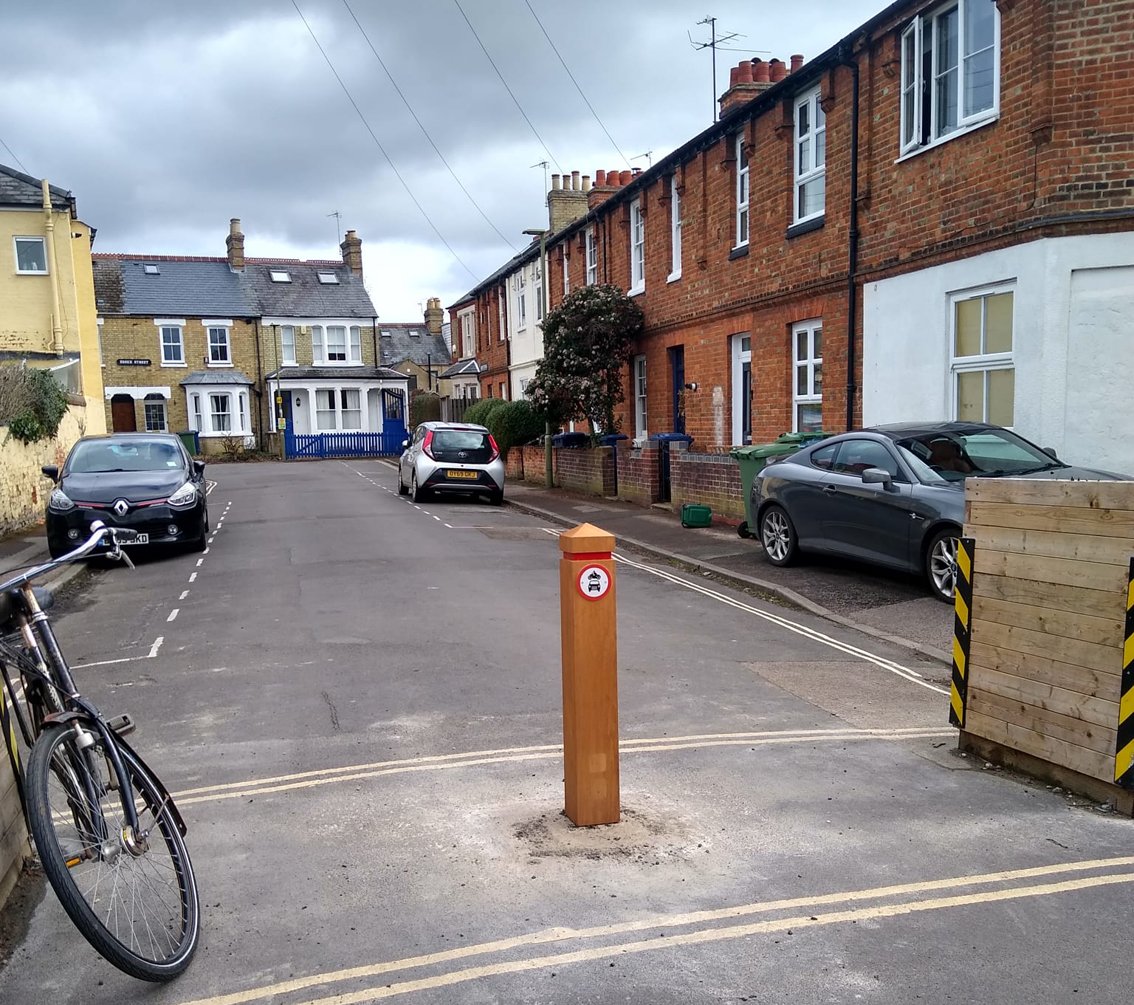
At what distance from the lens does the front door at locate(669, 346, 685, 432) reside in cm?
2112

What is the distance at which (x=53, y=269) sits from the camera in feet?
88.4

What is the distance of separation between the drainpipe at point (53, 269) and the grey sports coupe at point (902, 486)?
75.3 ft

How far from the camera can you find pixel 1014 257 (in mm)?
11086

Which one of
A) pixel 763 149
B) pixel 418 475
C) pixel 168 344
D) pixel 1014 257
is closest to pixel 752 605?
pixel 1014 257

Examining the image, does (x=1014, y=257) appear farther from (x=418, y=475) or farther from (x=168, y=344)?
(x=168, y=344)

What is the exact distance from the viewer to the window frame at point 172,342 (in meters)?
47.6

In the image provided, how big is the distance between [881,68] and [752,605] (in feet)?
26.6

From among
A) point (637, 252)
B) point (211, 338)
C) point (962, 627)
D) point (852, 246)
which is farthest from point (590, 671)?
point (211, 338)

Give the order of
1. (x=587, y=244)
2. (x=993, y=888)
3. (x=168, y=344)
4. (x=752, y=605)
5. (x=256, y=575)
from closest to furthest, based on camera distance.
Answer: (x=993, y=888) → (x=752, y=605) → (x=256, y=575) → (x=587, y=244) → (x=168, y=344)

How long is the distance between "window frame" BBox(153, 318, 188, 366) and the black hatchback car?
35.9m

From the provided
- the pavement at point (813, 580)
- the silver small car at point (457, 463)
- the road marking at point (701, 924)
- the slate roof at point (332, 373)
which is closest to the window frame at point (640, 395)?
the silver small car at point (457, 463)

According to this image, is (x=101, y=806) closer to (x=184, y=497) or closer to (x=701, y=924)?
(x=701, y=924)

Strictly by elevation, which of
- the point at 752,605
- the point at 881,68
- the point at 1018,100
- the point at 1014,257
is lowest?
the point at 752,605

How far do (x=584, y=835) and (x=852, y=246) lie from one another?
12.0 m
